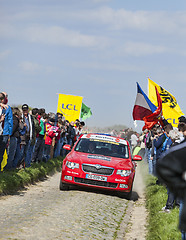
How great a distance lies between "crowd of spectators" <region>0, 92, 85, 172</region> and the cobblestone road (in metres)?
1.35

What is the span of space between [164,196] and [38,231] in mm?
5092

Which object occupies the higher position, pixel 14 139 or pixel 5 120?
pixel 5 120

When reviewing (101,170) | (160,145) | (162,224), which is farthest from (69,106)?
(162,224)

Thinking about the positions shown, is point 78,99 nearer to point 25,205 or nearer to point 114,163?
point 114,163

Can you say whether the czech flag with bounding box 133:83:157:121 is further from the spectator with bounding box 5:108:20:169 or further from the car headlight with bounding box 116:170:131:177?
the spectator with bounding box 5:108:20:169

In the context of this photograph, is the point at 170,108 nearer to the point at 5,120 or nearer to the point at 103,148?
the point at 103,148

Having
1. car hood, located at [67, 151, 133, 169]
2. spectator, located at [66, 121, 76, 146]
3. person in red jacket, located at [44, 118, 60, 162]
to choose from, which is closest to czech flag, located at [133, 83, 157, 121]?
person in red jacket, located at [44, 118, 60, 162]

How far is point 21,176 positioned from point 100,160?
224 centimetres

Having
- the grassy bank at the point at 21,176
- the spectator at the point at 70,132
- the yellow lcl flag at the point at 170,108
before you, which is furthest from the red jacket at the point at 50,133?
the spectator at the point at 70,132

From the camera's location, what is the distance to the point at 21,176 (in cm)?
1328

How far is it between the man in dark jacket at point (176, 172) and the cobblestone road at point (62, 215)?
348 centimetres

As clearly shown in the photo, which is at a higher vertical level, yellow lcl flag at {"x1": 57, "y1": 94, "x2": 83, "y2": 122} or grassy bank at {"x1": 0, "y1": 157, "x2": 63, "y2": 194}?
yellow lcl flag at {"x1": 57, "y1": 94, "x2": 83, "y2": 122}

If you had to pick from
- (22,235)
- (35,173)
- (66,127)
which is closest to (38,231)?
(22,235)

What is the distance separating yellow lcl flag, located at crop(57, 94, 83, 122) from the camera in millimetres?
29230
